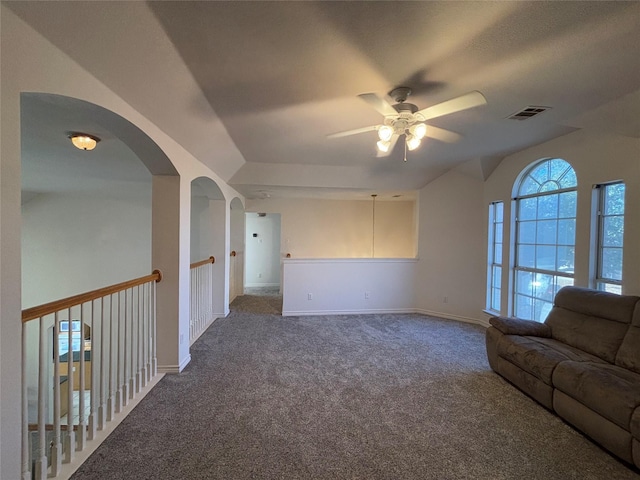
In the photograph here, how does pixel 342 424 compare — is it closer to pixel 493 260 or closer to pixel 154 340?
pixel 154 340

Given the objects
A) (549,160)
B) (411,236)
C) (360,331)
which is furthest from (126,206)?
(549,160)

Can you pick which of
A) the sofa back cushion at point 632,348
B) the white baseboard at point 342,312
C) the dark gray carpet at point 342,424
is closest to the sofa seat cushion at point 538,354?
the sofa back cushion at point 632,348

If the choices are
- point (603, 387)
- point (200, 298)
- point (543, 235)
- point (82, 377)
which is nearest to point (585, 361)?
point (603, 387)

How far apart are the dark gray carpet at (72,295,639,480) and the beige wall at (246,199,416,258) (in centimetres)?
363

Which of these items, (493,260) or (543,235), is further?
(493,260)

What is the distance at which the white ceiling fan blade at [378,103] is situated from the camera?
6.19 ft

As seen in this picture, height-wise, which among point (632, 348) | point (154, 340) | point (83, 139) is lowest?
point (154, 340)

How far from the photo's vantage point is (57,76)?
4.70ft

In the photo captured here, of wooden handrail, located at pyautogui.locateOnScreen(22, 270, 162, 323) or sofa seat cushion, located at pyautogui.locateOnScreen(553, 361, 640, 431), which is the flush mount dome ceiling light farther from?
sofa seat cushion, located at pyautogui.locateOnScreen(553, 361, 640, 431)

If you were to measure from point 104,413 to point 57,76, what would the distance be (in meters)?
2.14

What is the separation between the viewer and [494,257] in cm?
455

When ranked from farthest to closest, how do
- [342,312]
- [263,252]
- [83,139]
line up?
[263,252]
[342,312]
[83,139]

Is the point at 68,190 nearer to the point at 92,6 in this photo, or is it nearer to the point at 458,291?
the point at 92,6

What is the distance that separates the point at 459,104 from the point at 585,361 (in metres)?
2.22
